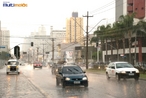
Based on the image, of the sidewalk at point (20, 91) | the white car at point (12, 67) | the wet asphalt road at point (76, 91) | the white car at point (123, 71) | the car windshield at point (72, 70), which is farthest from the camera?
the white car at point (12, 67)

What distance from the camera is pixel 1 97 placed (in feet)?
53.5

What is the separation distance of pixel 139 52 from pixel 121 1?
27.9m

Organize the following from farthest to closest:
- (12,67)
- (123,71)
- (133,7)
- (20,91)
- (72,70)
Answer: (133,7), (12,67), (123,71), (72,70), (20,91)

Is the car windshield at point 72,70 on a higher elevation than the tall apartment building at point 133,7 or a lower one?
lower

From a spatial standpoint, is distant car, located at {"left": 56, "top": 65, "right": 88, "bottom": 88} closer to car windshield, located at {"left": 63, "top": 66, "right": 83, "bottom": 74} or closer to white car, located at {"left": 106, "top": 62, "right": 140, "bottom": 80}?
car windshield, located at {"left": 63, "top": 66, "right": 83, "bottom": 74}

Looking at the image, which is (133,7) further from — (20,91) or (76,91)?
(20,91)

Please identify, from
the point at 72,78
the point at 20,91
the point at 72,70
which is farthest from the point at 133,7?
the point at 20,91

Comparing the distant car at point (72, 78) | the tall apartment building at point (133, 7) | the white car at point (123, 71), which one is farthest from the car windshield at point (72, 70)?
the tall apartment building at point (133, 7)

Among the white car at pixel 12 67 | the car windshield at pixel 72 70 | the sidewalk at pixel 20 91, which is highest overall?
the car windshield at pixel 72 70

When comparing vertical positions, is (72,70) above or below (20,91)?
above

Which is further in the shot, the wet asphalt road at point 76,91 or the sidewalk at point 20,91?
the sidewalk at point 20,91

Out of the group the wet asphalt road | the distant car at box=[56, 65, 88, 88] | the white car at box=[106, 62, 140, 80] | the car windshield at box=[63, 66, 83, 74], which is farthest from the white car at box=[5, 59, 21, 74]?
the distant car at box=[56, 65, 88, 88]

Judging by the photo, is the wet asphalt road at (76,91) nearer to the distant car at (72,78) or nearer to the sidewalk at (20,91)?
the sidewalk at (20,91)

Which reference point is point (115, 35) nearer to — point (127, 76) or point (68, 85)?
point (127, 76)
